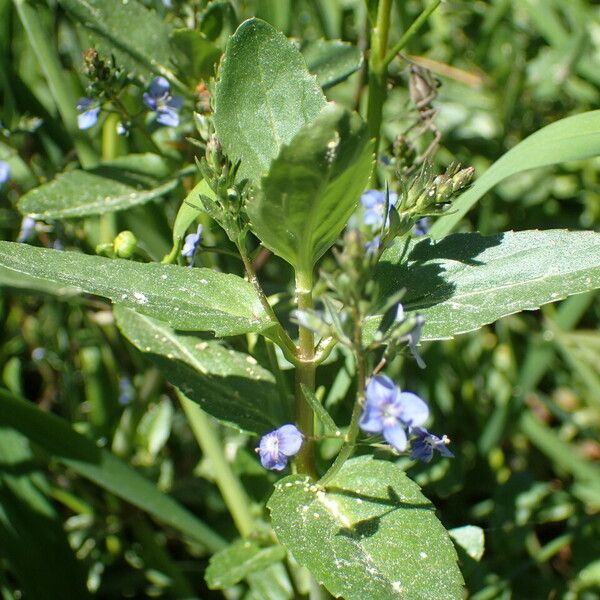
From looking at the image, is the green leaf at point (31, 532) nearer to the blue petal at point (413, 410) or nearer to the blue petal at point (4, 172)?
the blue petal at point (4, 172)

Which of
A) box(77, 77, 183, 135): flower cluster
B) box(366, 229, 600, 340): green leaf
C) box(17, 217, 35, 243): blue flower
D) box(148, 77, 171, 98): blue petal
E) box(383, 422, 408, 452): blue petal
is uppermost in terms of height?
box(148, 77, 171, 98): blue petal

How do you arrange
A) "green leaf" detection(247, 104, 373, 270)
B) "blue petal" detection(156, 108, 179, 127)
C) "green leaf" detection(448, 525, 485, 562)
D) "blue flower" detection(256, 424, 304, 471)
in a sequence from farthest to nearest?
"blue petal" detection(156, 108, 179, 127), "green leaf" detection(448, 525, 485, 562), "blue flower" detection(256, 424, 304, 471), "green leaf" detection(247, 104, 373, 270)

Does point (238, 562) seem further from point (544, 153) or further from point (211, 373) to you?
point (544, 153)

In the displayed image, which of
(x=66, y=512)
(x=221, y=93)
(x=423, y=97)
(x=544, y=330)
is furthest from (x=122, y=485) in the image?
(x=544, y=330)

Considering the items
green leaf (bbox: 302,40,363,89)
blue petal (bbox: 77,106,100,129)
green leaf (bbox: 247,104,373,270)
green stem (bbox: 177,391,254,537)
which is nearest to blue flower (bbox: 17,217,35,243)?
blue petal (bbox: 77,106,100,129)

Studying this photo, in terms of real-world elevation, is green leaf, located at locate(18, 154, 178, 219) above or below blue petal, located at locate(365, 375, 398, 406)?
below

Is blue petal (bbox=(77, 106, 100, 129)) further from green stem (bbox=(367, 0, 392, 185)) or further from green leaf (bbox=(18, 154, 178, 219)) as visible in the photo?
green stem (bbox=(367, 0, 392, 185))

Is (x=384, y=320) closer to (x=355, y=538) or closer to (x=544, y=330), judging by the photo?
(x=355, y=538)

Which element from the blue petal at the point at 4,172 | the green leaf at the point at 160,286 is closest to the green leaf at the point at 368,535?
the green leaf at the point at 160,286
